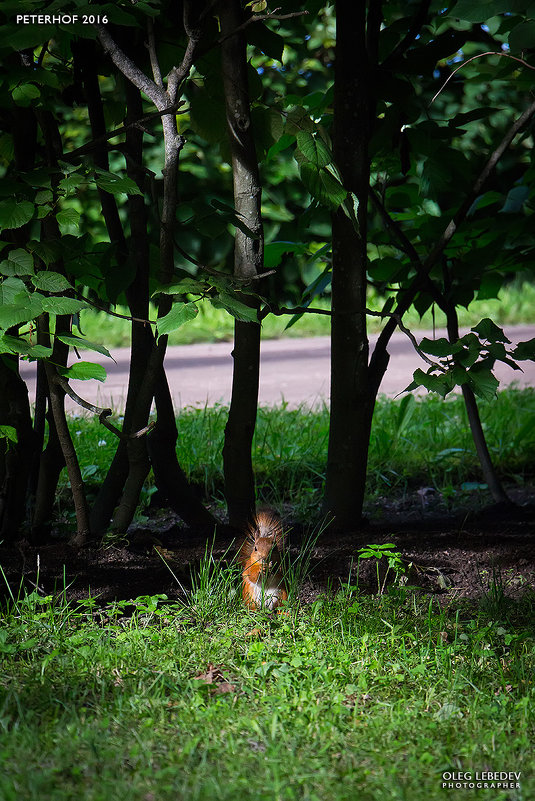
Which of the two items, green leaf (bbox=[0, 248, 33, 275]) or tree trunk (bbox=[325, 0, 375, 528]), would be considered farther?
tree trunk (bbox=[325, 0, 375, 528])

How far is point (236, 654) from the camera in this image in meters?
1.86

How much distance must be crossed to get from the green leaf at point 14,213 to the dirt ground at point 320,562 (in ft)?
2.79

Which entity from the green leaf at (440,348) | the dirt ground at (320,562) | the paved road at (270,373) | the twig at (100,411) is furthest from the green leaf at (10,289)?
the paved road at (270,373)

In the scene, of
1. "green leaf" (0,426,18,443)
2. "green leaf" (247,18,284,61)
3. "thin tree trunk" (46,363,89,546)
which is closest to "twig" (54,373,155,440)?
"thin tree trunk" (46,363,89,546)

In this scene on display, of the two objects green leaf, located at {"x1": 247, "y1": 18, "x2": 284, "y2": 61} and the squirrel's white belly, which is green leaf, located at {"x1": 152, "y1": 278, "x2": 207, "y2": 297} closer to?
the squirrel's white belly

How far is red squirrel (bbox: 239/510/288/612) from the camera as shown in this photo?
2.08m

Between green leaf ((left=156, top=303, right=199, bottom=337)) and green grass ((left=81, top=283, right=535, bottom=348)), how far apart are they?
5723mm

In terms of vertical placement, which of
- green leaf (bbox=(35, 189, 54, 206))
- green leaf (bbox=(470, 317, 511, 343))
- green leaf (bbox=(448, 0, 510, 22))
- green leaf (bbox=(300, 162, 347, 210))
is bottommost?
green leaf (bbox=(470, 317, 511, 343))

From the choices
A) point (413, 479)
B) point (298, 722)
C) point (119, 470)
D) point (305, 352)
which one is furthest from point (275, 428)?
point (305, 352)

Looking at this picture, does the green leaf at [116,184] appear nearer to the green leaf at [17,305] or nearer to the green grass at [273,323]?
the green leaf at [17,305]

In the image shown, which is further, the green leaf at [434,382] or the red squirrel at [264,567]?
the red squirrel at [264,567]

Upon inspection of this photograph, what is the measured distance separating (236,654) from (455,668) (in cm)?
49

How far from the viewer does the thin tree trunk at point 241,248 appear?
2.18 meters

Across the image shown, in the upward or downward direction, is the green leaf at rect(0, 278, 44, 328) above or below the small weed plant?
above
